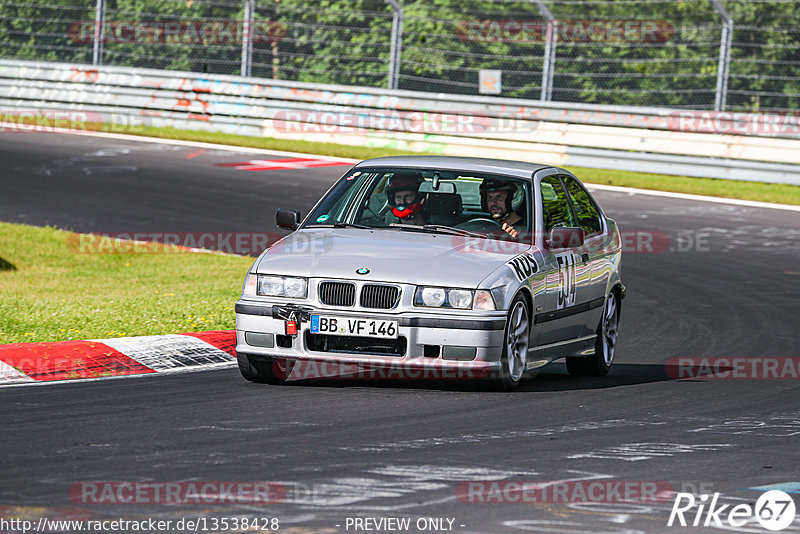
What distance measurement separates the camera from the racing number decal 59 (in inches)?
364

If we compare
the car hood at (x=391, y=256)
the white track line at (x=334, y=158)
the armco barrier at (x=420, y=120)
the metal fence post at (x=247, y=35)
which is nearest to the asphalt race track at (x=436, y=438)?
the car hood at (x=391, y=256)

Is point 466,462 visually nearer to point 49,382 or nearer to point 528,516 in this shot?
point 528,516

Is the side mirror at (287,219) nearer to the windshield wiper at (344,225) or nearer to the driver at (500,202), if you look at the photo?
the windshield wiper at (344,225)

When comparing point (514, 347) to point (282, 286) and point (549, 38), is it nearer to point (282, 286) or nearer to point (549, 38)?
point (282, 286)

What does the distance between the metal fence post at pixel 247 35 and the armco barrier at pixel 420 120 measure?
39 cm

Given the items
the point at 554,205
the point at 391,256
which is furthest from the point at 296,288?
the point at 554,205

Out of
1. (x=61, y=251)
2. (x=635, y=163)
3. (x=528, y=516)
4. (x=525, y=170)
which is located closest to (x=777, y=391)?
(x=525, y=170)

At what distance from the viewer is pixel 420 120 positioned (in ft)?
79.2

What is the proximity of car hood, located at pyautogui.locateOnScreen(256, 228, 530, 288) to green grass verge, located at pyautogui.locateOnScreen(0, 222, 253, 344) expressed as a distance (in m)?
1.99

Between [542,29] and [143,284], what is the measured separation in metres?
11.3

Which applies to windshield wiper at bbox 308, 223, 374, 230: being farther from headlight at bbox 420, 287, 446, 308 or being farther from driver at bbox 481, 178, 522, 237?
headlight at bbox 420, 287, 446, 308

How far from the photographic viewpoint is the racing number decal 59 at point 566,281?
30.3ft

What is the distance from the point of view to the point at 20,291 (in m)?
13.5

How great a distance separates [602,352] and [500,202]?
59.4 inches
